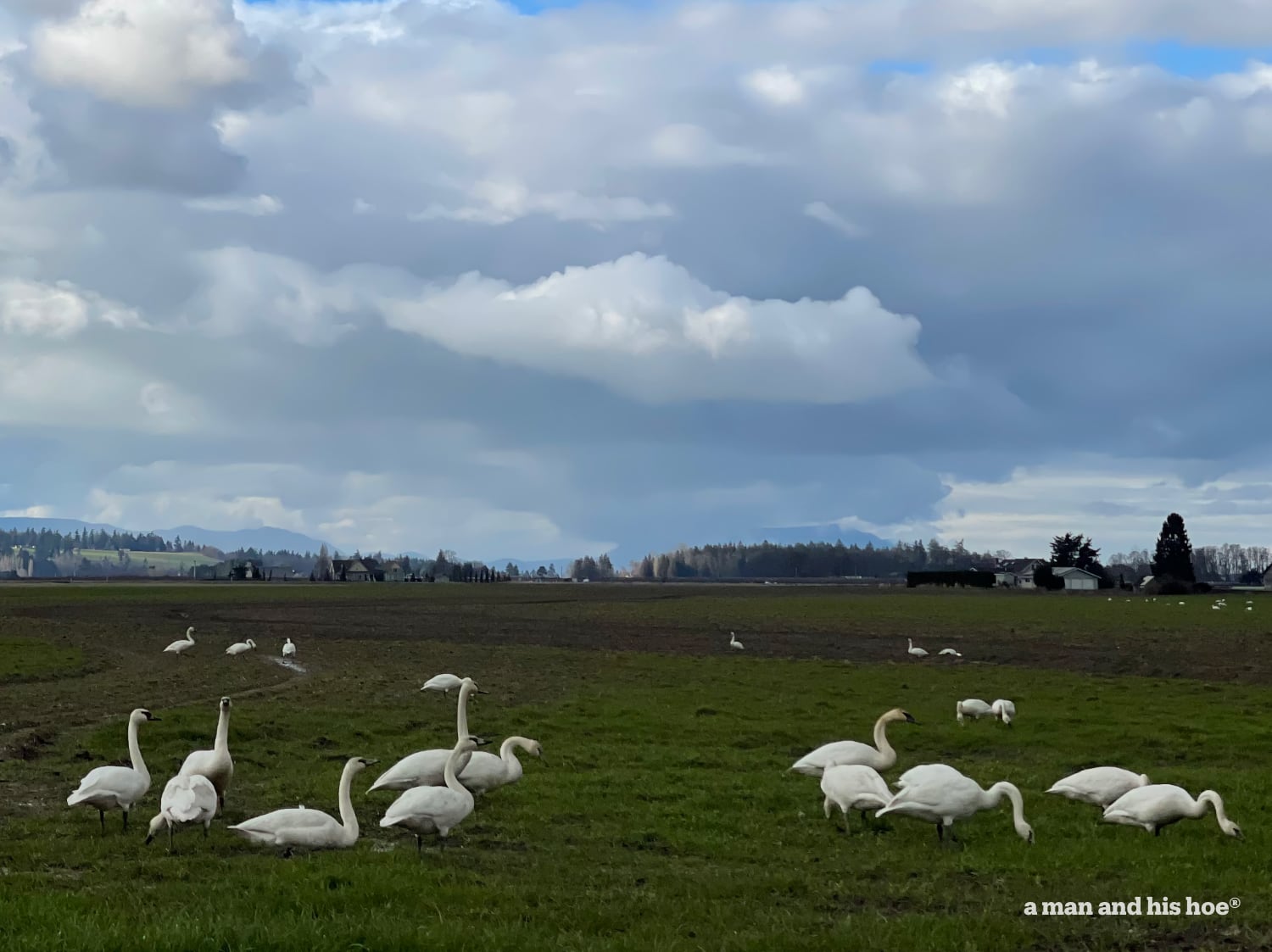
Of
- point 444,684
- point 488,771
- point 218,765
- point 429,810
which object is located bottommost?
point 444,684

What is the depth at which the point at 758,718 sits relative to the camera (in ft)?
94.8

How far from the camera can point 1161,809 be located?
1470 centimetres

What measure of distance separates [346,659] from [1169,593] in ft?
409

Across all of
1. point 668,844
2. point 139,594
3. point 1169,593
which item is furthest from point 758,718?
point 1169,593

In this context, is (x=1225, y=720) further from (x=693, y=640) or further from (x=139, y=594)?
(x=139, y=594)

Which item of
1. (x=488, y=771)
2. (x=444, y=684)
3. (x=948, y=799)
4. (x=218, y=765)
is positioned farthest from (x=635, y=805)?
(x=444, y=684)

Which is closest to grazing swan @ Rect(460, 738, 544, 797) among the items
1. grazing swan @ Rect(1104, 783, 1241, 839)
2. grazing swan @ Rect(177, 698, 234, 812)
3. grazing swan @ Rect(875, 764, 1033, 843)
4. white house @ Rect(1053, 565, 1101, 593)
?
grazing swan @ Rect(177, 698, 234, 812)

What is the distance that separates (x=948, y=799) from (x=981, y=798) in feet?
1.63

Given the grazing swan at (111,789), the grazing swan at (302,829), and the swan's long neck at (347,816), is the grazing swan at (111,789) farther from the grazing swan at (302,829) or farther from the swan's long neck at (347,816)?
the swan's long neck at (347,816)

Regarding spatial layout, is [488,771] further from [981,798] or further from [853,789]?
[981,798]

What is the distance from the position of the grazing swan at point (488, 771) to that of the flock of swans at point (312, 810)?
0.04 ft

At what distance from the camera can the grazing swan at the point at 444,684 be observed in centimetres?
3288

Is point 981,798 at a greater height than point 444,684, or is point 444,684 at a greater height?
point 981,798

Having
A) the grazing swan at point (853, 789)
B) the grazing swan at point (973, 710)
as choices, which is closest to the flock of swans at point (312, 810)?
the grazing swan at point (853, 789)
